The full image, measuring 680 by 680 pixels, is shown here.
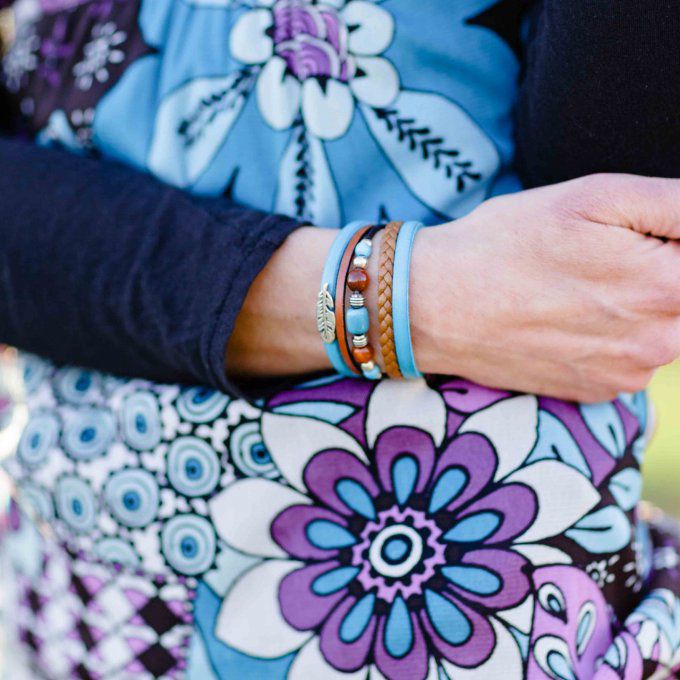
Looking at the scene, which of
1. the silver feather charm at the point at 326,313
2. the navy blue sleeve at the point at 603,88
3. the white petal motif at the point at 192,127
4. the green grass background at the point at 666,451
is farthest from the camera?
the green grass background at the point at 666,451

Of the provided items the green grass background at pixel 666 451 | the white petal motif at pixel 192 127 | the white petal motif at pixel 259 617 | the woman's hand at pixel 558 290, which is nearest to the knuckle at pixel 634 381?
the woman's hand at pixel 558 290

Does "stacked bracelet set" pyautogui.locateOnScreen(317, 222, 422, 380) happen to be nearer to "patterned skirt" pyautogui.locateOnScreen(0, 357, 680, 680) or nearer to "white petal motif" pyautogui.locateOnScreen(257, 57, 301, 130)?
"patterned skirt" pyautogui.locateOnScreen(0, 357, 680, 680)

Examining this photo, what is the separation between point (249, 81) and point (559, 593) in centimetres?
58

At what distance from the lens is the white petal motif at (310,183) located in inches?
30.1

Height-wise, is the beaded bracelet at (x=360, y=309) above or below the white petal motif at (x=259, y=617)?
above

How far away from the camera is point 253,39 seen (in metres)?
0.78

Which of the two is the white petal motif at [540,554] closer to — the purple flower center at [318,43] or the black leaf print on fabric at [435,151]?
the black leaf print on fabric at [435,151]

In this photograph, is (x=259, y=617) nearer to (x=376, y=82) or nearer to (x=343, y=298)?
(x=343, y=298)

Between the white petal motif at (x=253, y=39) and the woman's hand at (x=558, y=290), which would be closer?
the woman's hand at (x=558, y=290)

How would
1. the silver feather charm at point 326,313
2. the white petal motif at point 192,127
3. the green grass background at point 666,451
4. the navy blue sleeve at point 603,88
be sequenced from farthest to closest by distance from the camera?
the green grass background at point 666,451 < the white petal motif at point 192,127 < the silver feather charm at point 326,313 < the navy blue sleeve at point 603,88

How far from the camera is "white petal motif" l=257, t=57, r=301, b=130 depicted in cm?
77

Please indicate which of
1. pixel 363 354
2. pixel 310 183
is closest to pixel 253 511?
pixel 363 354

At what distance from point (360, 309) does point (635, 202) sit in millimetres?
248

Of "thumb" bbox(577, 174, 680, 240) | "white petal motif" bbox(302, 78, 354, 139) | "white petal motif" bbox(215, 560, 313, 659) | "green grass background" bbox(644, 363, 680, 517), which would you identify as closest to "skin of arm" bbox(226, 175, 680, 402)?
"thumb" bbox(577, 174, 680, 240)
